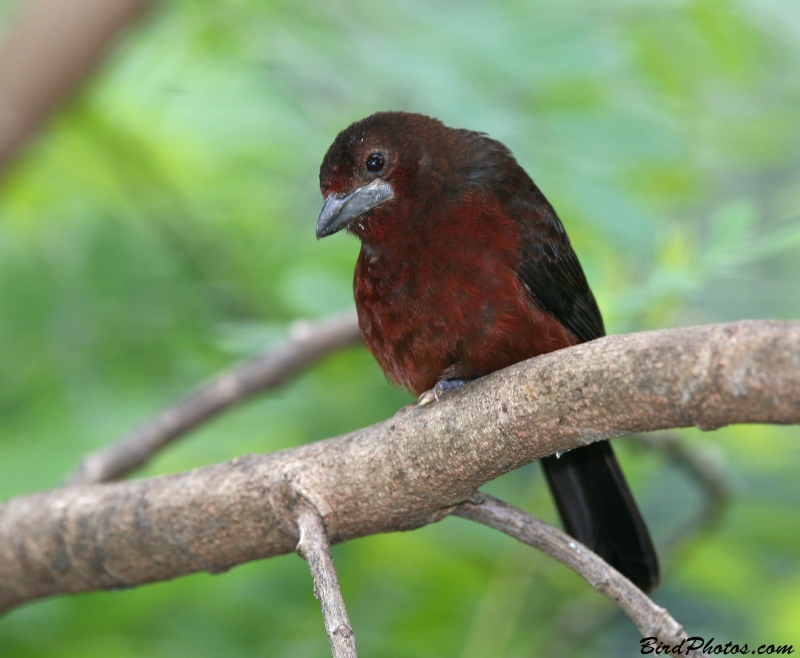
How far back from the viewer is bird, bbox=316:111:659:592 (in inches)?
127

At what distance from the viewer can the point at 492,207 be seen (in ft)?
11.3

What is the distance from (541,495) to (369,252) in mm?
1600

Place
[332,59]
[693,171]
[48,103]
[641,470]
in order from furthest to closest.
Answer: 1. [693,171]
2. [641,470]
3. [332,59]
4. [48,103]

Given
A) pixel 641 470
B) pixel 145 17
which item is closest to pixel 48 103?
pixel 145 17

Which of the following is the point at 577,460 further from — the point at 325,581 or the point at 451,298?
the point at 325,581

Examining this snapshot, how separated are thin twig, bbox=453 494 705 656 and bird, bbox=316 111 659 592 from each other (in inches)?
16.0

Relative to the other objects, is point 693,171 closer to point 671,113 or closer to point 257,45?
point 671,113

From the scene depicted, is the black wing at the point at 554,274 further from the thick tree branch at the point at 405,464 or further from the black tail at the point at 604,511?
the thick tree branch at the point at 405,464

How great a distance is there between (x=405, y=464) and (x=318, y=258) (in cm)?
192

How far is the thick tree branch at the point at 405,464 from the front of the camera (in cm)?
203

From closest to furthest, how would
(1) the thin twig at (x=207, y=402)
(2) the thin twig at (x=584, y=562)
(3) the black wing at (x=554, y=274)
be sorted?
(2) the thin twig at (x=584, y=562) → (3) the black wing at (x=554, y=274) → (1) the thin twig at (x=207, y=402)

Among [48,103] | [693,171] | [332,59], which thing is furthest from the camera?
[693,171]

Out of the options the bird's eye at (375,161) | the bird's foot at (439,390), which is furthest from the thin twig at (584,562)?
the bird's eye at (375,161)

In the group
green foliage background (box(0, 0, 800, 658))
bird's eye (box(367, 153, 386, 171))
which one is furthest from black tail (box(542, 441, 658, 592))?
bird's eye (box(367, 153, 386, 171))
